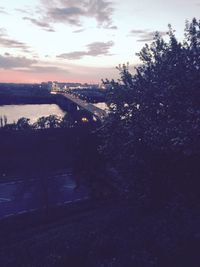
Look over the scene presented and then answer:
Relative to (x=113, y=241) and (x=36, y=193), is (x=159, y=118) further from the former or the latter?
(x=36, y=193)

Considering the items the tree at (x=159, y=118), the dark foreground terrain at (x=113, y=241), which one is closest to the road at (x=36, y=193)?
the dark foreground terrain at (x=113, y=241)

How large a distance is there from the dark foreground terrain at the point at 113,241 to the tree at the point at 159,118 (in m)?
2.80

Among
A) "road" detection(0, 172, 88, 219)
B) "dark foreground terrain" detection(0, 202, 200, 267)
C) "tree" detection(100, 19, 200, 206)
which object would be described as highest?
"tree" detection(100, 19, 200, 206)

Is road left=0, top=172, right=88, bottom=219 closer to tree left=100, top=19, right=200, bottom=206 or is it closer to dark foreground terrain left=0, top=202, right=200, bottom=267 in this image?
dark foreground terrain left=0, top=202, right=200, bottom=267

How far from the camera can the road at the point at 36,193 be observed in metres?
36.7

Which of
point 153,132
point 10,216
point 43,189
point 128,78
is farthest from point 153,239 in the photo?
point 43,189

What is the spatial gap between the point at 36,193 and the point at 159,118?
22999 millimetres

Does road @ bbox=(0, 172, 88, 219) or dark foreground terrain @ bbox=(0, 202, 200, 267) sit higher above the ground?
dark foreground terrain @ bbox=(0, 202, 200, 267)

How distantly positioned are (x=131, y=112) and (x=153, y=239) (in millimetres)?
9992

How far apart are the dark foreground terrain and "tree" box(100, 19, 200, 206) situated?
110 inches

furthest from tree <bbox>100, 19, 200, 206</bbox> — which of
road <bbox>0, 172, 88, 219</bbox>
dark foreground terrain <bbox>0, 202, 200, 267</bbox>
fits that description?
road <bbox>0, 172, 88, 219</bbox>

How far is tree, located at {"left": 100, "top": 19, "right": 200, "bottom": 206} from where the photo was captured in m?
21.4

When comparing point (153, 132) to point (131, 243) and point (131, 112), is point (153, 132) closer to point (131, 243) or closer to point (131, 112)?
point (131, 112)

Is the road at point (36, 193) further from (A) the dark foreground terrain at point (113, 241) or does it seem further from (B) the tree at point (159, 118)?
(B) the tree at point (159, 118)
